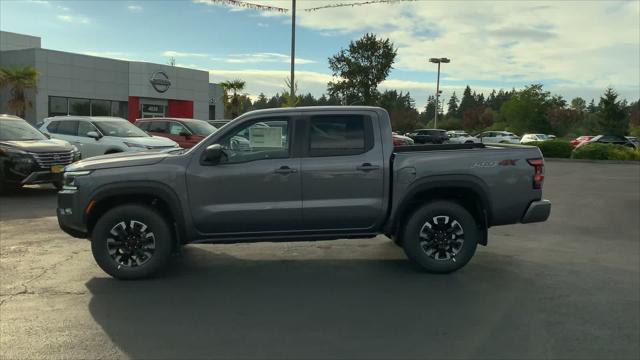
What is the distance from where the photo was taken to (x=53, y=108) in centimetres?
3394

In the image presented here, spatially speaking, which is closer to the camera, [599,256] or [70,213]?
[70,213]

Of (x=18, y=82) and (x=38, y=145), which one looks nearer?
(x=38, y=145)

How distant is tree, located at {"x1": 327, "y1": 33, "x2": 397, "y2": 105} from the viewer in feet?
205

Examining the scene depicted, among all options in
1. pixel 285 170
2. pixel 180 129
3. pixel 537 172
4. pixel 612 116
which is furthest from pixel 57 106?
pixel 612 116

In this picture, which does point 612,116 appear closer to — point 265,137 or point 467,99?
point 265,137

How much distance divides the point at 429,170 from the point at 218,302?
2.71 metres

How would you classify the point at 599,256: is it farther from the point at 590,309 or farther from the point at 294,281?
the point at 294,281

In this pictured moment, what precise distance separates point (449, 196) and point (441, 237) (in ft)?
1.76

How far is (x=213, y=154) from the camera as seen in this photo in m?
6.05

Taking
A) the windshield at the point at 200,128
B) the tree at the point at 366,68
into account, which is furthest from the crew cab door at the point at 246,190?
the tree at the point at 366,68

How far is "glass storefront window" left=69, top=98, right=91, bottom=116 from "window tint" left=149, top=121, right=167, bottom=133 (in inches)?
769

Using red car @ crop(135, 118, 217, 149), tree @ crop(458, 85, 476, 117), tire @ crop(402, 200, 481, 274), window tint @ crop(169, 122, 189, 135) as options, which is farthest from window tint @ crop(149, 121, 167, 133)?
tree @ crop(458, 85, 476, 117)

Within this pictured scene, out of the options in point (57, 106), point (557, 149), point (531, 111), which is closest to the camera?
point (557, 149)

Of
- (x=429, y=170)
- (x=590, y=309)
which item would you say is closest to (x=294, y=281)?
(x=429, y=170)
